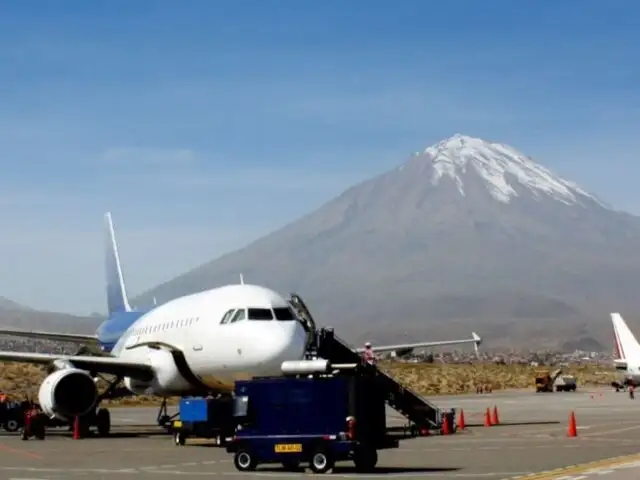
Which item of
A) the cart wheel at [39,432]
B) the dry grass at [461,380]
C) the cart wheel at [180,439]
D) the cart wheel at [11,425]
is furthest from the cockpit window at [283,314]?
the dry grass at [461,380]

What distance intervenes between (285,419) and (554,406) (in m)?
38.2

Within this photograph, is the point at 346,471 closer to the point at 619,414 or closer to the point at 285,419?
the point at 285,419

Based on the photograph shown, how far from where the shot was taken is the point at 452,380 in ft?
→ 374

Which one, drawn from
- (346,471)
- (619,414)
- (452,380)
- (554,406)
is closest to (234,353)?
(346,471)

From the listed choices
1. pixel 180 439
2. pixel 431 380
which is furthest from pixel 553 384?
pixel 180 439

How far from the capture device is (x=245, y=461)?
2733 cm

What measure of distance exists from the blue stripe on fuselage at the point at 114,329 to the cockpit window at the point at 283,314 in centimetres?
1618

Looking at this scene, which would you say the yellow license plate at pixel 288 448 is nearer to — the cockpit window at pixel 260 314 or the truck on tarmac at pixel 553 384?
the cockpit window at pixel 260 314

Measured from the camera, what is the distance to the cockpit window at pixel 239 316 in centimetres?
3688

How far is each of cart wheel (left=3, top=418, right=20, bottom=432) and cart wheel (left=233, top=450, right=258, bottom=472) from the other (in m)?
21.9

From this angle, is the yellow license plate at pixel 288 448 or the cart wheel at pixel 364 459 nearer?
the cart wheel at pixel 364 459

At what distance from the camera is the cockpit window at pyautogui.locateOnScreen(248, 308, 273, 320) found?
→ 120 ft

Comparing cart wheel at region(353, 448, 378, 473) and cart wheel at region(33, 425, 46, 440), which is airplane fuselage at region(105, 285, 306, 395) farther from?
cart wheel at region(353, 448, 378, 473)

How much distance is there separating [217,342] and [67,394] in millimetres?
7410
